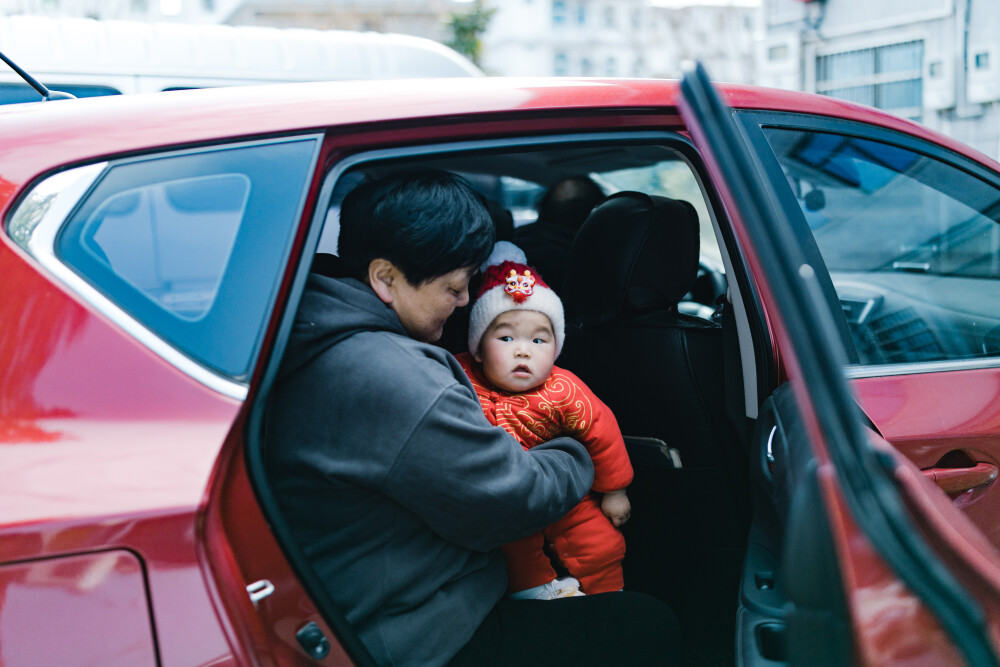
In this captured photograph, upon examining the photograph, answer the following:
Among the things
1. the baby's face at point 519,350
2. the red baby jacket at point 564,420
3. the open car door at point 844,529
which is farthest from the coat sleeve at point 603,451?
the open car door at point 844,529

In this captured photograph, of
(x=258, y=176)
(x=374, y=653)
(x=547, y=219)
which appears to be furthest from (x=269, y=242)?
(x=547, y=219)

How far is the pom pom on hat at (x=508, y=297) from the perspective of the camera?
186 cm

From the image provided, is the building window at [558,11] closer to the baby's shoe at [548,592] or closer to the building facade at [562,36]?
the building facade at [562,36]

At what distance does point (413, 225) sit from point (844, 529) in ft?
3.03

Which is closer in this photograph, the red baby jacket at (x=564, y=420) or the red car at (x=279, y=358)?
the red car at (x=279, y=358)

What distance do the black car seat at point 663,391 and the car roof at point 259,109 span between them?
2.20 ft

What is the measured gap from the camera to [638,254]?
2.23 m

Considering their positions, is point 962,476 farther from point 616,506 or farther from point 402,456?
point 402,456

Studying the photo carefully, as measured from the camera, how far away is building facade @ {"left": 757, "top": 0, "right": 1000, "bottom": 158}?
1227 cm

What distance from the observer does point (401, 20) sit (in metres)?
33.1

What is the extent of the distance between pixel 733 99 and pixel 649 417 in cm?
92

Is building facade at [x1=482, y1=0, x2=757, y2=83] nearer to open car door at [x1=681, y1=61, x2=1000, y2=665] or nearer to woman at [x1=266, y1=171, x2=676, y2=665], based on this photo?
woman at [x1=266, y1=171, x2=676, y2=665]

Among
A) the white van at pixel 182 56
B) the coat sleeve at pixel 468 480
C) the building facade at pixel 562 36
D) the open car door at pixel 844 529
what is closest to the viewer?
the open car door at pixel 844 529

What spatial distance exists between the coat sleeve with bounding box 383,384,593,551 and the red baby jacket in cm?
35
